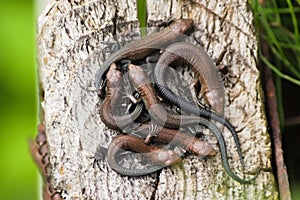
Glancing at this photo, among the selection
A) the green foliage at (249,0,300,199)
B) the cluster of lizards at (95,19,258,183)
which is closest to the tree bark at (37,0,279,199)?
the cluster of lizards at (95,19,258,183)

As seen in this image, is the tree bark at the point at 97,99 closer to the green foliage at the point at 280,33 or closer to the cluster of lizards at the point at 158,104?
the cluster of lizards at the point at 158,104

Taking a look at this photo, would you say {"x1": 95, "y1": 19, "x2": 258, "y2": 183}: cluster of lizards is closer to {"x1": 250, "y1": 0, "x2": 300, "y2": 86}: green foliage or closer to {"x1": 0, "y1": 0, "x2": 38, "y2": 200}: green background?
{"x1": 250, "y1": 0, "x2": 300, "y2": 86}: green foliage

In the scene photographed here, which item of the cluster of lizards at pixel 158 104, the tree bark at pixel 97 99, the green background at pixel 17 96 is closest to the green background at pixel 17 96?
the green background at pixel 17 96

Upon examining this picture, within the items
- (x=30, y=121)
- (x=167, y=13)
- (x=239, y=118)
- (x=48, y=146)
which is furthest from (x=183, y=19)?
(x=30, y=121)

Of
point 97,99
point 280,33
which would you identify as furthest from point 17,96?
point 280,33

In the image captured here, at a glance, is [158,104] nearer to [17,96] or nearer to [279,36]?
[279,36]

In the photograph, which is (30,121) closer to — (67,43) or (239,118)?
(67,43)
